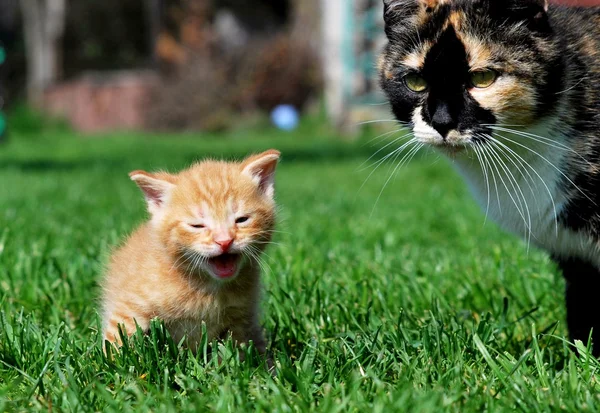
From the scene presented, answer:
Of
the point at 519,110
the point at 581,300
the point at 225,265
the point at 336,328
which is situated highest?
the point at 519,110

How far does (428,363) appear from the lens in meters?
2.51

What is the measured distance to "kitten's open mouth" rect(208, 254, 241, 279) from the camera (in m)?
2.66

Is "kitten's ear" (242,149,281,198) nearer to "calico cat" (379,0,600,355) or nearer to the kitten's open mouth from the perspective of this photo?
the kitten's open mouth

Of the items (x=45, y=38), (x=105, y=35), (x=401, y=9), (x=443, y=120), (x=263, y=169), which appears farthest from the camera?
(x=105, y=35)

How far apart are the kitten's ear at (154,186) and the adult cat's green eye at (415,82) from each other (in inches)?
39.7

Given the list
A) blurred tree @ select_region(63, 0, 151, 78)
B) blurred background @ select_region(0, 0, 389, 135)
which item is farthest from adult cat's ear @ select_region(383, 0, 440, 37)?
blurred tree @ select_region(63, 0, 151, 78)

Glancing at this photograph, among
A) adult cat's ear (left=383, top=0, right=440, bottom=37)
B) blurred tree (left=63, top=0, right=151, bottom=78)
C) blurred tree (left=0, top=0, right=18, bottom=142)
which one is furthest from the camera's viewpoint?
blurred tree (left=63, top=0, right=151, bottom=78)

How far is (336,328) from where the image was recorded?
308cm

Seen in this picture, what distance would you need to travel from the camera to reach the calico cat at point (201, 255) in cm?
267

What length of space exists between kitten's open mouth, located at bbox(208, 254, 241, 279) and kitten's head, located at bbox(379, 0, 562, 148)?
860mm

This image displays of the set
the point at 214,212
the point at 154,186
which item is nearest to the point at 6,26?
the point at 154,186

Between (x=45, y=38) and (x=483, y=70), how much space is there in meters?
22.8

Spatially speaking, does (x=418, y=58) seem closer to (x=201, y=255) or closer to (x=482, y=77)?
(x=482, y=77)

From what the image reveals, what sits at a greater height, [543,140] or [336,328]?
A: [543,140]
